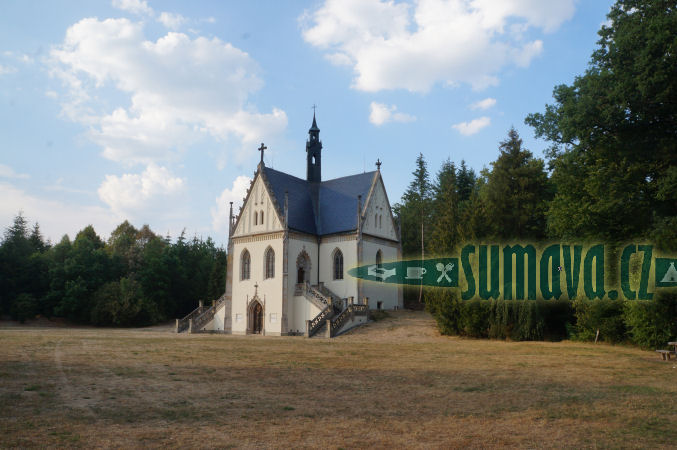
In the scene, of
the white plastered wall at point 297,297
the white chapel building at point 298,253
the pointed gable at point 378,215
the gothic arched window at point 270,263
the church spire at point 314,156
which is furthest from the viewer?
the church spire at point 314,156

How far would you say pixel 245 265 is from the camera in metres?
44.9

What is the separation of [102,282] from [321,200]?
89.5 feet

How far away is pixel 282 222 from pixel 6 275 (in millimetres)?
33454

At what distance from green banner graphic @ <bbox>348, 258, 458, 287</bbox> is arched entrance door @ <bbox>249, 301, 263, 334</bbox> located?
27.2 ft

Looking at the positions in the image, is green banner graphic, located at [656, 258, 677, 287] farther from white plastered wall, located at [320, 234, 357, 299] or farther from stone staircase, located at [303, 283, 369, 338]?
white plastered wall, located at [320, 234, 357, 299]

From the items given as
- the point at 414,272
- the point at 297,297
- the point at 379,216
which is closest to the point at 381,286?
the point at 379,216

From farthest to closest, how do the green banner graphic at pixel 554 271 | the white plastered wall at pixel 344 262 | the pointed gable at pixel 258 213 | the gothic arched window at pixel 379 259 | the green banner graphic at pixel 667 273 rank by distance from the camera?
1. the gothic arched window at pixel 379 259
2. the pointed gable at pixel 258 213
3. the white plastered wall at pixel 344 262
4. the green banner graphic at pixel 554 271
5. the green banner graphic at pixel 667 273

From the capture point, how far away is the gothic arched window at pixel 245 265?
44.7 meters

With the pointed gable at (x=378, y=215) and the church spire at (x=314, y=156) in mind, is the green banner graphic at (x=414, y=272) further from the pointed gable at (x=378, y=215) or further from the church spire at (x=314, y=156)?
the church spire at (x=314, y=156)

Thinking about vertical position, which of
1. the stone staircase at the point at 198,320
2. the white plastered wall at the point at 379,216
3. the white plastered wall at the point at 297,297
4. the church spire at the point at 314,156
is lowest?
the stone staircase at the point at 198,320

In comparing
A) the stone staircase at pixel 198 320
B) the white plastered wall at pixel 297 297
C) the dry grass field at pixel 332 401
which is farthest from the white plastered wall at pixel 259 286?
the dry grass field at pixel 332 401

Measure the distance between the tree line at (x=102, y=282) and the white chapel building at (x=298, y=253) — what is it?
11921 millimetres

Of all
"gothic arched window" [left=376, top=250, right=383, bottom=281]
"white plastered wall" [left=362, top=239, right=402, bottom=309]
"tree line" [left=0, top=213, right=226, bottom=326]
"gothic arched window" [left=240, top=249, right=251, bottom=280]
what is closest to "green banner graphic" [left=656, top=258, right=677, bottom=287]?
"white plastered wall" [left=362, top=239, right=402, bottom=309]

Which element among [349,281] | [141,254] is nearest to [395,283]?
[349,281]
